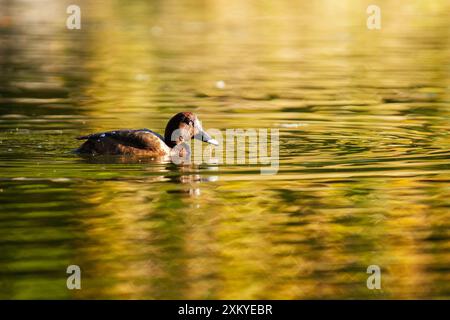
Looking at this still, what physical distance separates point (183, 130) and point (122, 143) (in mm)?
971

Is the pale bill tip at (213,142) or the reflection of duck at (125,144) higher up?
the reflection of duck at (125,144)

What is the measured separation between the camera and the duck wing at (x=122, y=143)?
13.1 meters

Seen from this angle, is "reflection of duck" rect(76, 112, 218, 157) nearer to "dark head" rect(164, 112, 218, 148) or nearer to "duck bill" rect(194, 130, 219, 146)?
"dark head" rect(164, 112, 218, 148)

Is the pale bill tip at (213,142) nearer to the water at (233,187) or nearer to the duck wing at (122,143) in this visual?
the water at (233,187)

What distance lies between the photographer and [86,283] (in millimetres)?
8047

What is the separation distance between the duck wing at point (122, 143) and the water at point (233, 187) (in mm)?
328

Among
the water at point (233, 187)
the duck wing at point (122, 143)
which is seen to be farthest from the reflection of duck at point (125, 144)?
the water at point (233, 187)

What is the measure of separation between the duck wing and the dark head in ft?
1.95

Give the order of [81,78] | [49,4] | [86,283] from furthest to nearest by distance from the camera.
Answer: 1. [49,4]
2. [81,78]
3. [86,283]

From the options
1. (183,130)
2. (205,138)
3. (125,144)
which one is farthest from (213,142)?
(125,144)

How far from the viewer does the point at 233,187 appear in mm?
11430

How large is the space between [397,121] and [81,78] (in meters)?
8.61
